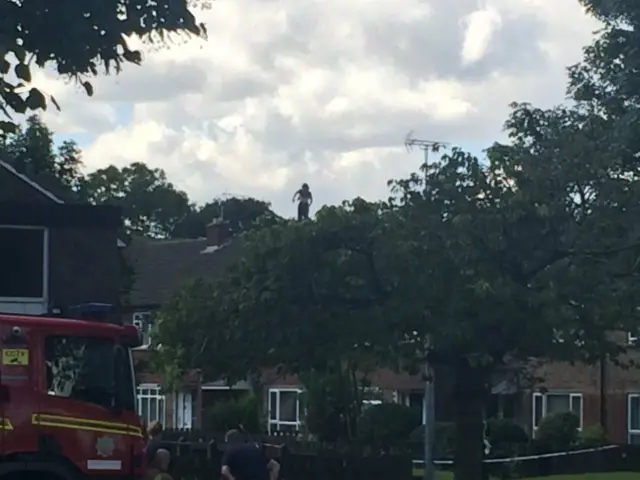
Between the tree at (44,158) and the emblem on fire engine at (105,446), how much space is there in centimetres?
2399

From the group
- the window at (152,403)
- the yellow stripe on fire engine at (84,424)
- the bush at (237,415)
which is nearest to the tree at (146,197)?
the window at (152,403)

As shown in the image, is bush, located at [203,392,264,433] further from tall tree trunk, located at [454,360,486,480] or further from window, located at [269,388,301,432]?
tall tree trunk, located at [454,360,486,480]

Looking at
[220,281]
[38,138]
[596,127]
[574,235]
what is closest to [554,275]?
[574,235]

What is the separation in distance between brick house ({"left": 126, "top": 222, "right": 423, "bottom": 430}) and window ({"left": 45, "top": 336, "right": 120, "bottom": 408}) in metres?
28.8

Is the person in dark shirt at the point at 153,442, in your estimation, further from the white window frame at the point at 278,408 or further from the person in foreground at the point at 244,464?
the white window frame at the point at 278,408

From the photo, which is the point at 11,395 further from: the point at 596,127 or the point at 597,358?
the point at 596,127

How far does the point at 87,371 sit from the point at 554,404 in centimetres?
3400

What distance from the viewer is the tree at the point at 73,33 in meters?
10.9

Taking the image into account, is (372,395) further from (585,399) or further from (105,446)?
(105,446)

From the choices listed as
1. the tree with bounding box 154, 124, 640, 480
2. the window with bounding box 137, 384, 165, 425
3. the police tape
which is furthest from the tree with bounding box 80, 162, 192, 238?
the tree with bounding box 154, 124, 640, 480

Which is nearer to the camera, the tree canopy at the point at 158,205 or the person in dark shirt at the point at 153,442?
the person in dark shirt at the point at 153,442

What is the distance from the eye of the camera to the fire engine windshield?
15.9 metres

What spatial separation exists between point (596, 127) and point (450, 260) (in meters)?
4.42

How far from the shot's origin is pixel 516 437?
42656 mm
